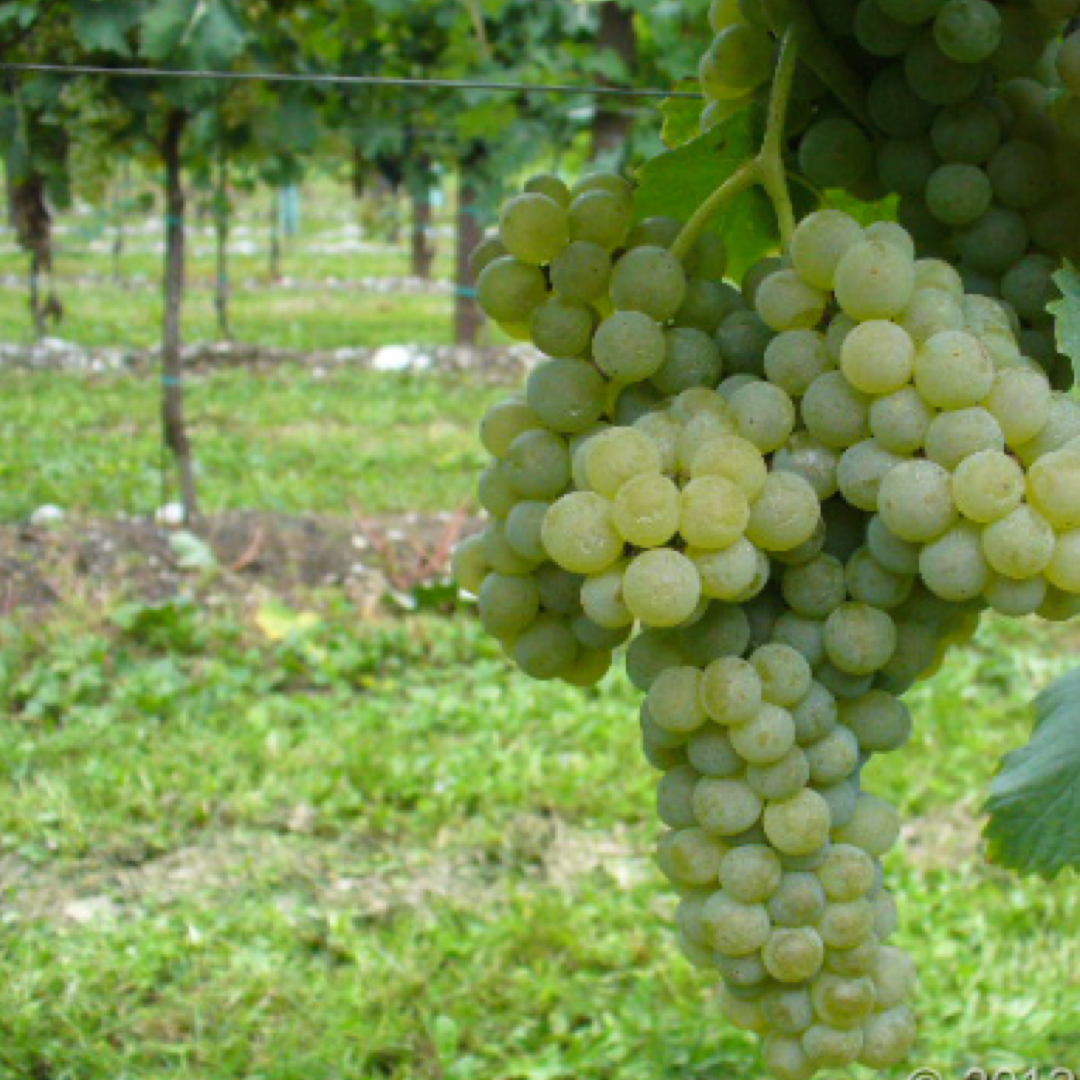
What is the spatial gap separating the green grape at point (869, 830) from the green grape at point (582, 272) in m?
0.30

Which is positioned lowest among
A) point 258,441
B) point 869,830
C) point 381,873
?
point 381,873

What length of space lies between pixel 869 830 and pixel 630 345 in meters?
0.28

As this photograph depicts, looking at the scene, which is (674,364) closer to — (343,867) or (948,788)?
(343,867)

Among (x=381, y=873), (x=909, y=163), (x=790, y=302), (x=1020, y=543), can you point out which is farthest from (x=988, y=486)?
(x=381, y=873)

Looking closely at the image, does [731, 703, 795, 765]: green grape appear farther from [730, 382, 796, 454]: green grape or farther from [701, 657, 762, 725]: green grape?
[730, 382, 796, 454]: green grape

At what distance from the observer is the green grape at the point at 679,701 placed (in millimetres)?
656

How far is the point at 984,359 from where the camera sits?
592 mm

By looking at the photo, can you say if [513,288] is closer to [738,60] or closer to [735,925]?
[738,60]

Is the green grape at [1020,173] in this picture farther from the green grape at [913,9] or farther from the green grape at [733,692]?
the green grape at [733,692]

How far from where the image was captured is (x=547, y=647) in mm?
719

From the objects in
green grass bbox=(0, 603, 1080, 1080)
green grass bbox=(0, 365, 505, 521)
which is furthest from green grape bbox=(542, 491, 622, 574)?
green grass bbox=(0, 365, 505, 521)

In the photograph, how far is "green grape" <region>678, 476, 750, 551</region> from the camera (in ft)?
1.93

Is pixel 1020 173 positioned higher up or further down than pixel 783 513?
higher up

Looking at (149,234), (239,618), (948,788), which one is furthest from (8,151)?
(149,234)
